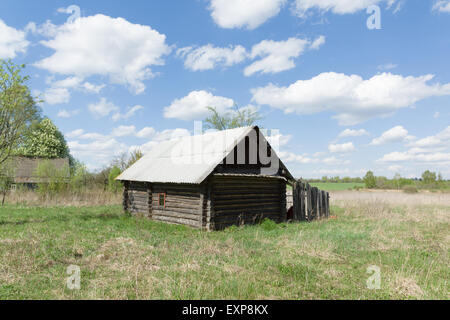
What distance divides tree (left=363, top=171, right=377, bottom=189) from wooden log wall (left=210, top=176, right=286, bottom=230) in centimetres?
4871

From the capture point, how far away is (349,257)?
8461 millimetres

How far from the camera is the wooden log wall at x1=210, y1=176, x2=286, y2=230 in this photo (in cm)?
1341

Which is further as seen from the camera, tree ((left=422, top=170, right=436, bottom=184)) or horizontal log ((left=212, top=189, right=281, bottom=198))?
tree ((left=422, top=170, right=436, bottom=184))

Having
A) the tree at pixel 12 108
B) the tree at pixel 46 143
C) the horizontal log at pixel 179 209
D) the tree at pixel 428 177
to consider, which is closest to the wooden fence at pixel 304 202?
the horizontal log at pixel 179 209

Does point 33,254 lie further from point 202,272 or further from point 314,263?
point 314,263

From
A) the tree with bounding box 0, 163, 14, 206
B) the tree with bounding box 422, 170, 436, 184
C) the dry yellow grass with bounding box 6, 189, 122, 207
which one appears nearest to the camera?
the tree with bounding box 0, 163, 14, 206

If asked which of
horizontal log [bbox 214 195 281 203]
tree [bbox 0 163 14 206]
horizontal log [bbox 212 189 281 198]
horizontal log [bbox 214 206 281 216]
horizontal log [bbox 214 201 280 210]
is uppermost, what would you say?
tree [bbox 0 163 14 206]

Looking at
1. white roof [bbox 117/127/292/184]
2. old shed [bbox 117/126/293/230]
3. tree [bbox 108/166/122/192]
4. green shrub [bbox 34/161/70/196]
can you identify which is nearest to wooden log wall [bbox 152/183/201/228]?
old shed [bbox 117/126/293/230]

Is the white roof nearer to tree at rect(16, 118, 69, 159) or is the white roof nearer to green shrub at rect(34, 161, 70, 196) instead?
green shrub at rect(34, 161, 70, 196)
